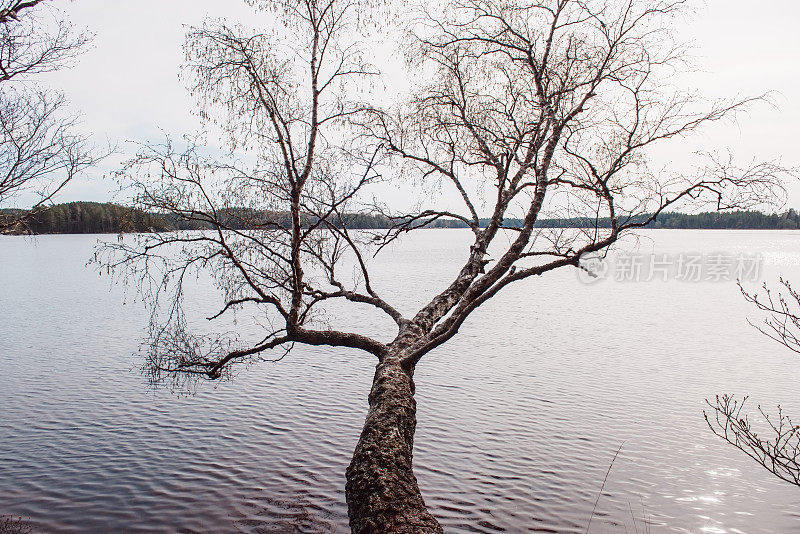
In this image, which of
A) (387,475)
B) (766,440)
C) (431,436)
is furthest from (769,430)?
(387,475)

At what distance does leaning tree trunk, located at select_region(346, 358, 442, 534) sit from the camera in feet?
15.0

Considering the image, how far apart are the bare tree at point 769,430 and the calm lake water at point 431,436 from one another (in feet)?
1.85

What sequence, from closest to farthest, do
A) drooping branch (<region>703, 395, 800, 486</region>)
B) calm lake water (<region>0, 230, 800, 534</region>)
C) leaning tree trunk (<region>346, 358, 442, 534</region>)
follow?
leaning tree trunk (<region>346, 358, 442, 534</region>) → drooping branch (<region>703, 395, 800, 486</region>) → calm lake water (<region>0, 230, 800, 534</region>)

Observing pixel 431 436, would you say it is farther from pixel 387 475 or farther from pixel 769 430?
pixel 387 475

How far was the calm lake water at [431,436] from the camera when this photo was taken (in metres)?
10.7

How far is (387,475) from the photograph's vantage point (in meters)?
5.07

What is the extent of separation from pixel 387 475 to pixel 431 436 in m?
9.73

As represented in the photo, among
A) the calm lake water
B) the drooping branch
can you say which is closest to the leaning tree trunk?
the drooping branch

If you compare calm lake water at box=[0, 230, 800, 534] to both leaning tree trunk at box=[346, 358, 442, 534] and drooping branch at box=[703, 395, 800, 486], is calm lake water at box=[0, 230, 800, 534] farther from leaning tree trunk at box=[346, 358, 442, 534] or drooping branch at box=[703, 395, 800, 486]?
leaning tree trunk at box=[346, 358, 442, 534]

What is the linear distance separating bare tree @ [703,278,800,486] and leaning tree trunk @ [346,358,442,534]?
10.5ft

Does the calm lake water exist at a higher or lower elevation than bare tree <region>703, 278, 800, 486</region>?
lower

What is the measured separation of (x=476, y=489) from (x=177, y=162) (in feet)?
27.4

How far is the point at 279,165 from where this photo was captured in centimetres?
829

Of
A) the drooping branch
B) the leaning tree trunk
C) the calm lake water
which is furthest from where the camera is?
the calm lake water
